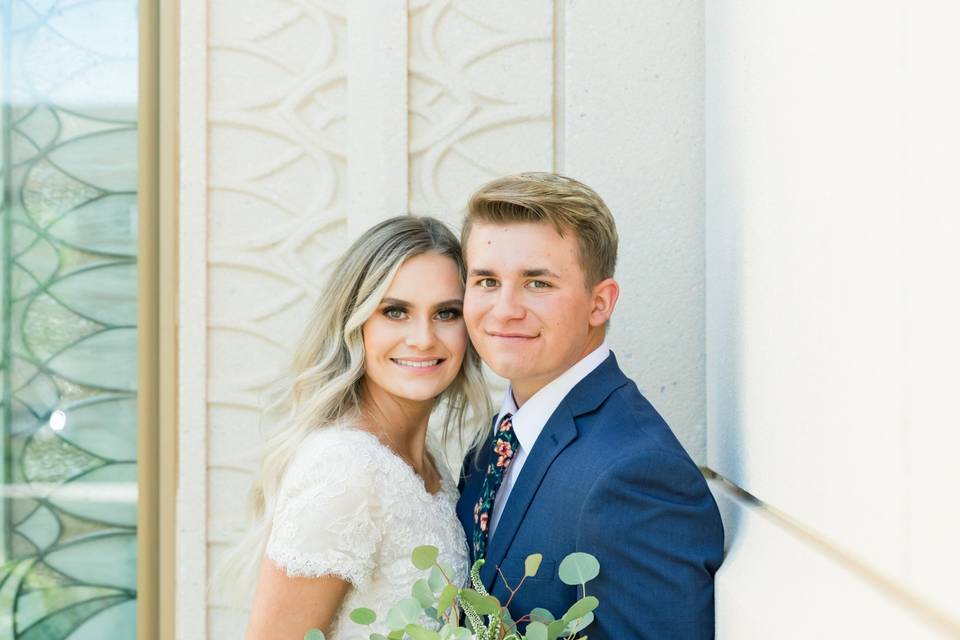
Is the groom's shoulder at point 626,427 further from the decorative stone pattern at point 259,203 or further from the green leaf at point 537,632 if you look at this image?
the decorative stone pattern at point 259,203

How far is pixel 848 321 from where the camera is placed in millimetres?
1191

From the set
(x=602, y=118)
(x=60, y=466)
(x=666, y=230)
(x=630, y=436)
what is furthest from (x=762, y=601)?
(x=60, y=466)

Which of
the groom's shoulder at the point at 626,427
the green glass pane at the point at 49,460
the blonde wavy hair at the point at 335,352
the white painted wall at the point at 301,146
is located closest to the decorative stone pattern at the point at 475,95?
the white painted wall at the point at 301,146

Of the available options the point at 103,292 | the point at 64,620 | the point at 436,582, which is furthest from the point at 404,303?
the point at 64,620

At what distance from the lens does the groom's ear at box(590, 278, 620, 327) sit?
7.08 ft

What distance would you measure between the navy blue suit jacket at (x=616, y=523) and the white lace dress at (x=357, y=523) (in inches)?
7.9

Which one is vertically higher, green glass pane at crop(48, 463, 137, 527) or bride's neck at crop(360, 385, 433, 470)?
bride's neck at crop(360, 385, 433, 470)

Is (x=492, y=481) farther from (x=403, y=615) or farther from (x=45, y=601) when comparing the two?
(x=45, y=601)

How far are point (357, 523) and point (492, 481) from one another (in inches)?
13.7

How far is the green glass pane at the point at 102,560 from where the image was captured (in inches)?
127

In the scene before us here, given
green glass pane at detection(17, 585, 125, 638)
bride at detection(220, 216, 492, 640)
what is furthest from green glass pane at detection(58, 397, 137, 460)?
bride at detection(220, 216, 492, 640)

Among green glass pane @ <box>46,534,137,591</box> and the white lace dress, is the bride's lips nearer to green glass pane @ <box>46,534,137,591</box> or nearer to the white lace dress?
the white lace dress

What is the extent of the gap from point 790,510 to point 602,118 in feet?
5.35

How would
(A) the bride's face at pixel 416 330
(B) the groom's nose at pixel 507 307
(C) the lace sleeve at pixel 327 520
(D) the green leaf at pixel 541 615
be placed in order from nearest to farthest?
1. (D) the green leaf at pixel 541 615
2. (C) the lace sleeve at pixel 327 520
3. (B) the groom's nose at pixel 507 307
4. (A) the bride's face at pixel 416 330
